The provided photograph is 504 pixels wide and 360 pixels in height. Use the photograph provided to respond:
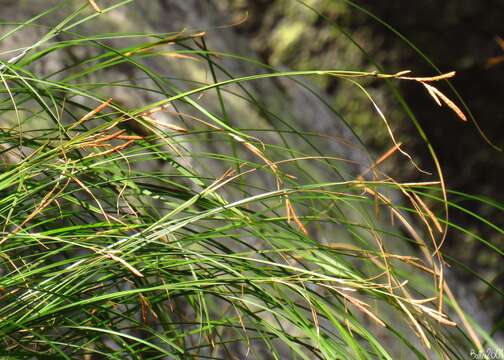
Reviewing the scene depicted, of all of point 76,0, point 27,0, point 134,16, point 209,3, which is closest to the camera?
point 27,0

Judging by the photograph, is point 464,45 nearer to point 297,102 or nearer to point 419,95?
point 419,95

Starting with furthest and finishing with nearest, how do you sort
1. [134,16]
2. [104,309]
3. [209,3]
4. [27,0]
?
[209,3], [134,16], [27,0], [104,309]

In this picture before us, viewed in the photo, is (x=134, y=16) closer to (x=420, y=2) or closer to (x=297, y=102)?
(x=297, y=102)

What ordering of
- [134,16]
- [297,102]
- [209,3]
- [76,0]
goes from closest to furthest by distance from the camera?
[76,0] < [134,16] < [209,3] < [297,102]

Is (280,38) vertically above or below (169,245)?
above

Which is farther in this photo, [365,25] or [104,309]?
[365,25]

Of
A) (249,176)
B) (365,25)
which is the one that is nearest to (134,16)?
(249,176)

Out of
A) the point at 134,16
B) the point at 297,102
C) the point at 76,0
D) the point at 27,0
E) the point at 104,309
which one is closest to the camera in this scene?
the point at 104,309

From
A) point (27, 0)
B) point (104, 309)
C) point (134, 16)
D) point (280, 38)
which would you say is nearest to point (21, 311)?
point (104, 309)

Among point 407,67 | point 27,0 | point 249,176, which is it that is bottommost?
point 249,176
